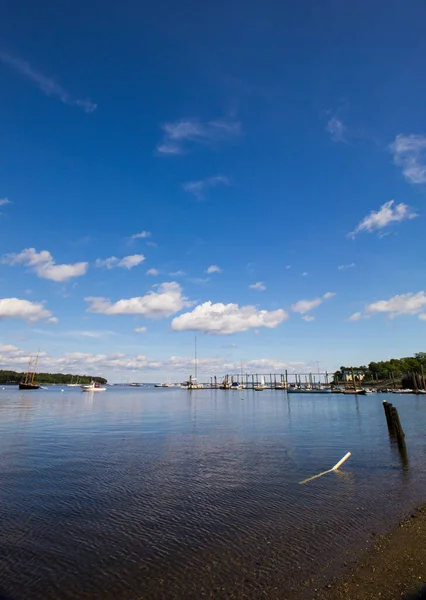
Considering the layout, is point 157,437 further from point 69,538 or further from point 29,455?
point 69,538

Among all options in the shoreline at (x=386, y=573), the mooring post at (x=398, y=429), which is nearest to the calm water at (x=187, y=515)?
the shoreline at (x=386, y=573)

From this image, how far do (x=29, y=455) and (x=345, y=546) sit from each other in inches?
934

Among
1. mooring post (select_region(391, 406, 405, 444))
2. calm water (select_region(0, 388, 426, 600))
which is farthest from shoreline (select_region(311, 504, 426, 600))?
mooring post (select_region(391, 406, 405, 444))

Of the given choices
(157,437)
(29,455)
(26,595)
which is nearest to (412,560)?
(26,595)

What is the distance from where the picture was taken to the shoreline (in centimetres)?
838

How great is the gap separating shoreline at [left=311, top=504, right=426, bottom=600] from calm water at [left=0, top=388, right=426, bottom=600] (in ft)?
2.07

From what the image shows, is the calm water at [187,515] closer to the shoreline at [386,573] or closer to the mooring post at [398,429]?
the shoreline at [386,573]

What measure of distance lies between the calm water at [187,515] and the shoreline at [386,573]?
631mm

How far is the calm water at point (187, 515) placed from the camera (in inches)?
379

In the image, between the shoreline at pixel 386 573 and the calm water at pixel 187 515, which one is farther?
the calm water at pixel 187 515

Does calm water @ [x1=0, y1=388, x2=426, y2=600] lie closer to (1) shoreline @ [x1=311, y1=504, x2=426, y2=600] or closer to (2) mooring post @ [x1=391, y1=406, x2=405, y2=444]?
(1) shoreline @ [x1=311, y1=504, x2=426, y2=600]

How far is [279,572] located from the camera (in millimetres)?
9789

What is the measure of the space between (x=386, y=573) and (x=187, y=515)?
7.83m

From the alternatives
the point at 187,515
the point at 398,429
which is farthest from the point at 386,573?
the point at 398,429
